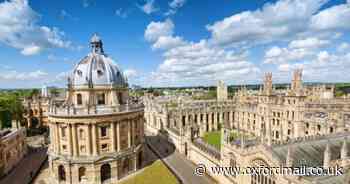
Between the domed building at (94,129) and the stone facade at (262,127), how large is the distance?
12.9 metres

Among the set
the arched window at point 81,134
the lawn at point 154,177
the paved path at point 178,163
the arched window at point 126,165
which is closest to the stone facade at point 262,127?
the paved path at point 178,163

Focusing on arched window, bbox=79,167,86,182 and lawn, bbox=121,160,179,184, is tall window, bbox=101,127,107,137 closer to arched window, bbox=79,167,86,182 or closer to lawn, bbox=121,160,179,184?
arched window, bbox=79,167,86,182

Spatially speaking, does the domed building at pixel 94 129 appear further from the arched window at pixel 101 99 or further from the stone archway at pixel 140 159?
the stone archway at pixel 140 159

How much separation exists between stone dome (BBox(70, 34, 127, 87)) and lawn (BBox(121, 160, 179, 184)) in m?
15.2

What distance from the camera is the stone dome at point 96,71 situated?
1321 inches

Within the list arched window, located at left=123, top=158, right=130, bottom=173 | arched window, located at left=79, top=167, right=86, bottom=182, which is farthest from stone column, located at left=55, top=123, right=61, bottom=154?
arched window, located at left=123, top=158, right=130, bottom=173

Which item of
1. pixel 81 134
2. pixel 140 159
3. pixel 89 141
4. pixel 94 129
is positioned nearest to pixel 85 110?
pixel 94 129

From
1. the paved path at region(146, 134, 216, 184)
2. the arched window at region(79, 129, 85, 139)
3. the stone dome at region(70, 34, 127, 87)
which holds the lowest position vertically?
the paved path at region(146, 134, 216, 184)

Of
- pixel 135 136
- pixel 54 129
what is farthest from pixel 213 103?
pixel 54 129

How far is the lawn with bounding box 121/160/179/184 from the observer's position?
30.0m

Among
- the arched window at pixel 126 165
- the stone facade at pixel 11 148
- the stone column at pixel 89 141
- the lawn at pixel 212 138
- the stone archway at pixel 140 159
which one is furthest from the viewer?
the lawn at pixel 212 138

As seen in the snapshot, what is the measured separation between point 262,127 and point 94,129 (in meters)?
23.5

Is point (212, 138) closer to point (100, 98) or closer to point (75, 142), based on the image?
point (100, 98)

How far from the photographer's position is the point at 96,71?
3388cm
